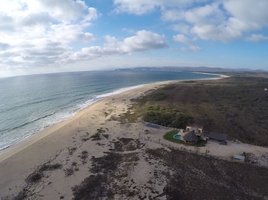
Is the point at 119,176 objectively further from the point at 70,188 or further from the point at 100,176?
the point at 70,188

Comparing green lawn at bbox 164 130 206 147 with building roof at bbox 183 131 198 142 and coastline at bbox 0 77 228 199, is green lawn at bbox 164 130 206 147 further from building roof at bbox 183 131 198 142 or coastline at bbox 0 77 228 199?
coastline at bbox 0 77 228 199

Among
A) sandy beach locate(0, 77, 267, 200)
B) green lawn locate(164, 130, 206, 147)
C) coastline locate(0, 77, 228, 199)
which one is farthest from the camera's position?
green lawn locate(164, 130, 206, 147)

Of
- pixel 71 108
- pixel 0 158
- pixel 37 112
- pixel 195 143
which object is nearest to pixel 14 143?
pixel 0 158

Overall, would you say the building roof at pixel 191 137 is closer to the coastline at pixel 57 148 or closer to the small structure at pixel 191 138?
the small structure at pixel 191 138

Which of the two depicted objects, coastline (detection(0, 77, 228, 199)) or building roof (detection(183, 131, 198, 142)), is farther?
building roof (detection(183, 131, 198, 142))

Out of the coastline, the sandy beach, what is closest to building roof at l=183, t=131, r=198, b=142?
the sandy beach

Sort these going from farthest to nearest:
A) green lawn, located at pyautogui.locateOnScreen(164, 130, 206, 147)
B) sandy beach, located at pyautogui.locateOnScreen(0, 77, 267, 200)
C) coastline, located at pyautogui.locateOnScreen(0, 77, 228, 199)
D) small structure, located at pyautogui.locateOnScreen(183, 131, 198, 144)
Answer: small structure, located at pyautogui.locateOnScreen(183, 131, 198, 144), green lawn, located at pyautogui.locateOnScreen(164, 130, 206, 147), coastline, located at pyautogui.locateOnScreen(0, 77, 228, 199), sandy beach, located at pyautogui.locateOnScreen(0, 77, 267, 200)

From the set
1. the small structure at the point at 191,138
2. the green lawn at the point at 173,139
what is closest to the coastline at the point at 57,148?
the green lawn at the point at 173,139

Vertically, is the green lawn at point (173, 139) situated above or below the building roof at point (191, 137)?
below
